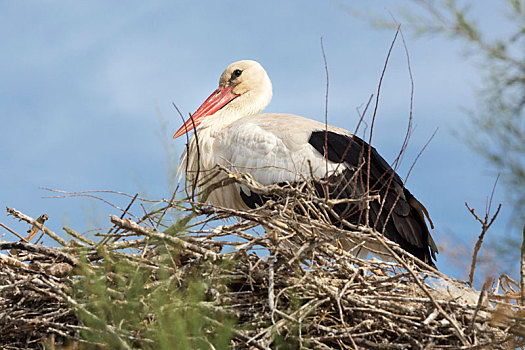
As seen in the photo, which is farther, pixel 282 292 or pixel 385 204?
pixel 385 204

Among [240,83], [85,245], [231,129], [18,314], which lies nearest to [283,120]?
[231,129]

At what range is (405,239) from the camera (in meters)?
4.63

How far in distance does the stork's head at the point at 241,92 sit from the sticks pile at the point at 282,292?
3.05 metres

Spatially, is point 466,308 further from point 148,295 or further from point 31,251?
point 31,251

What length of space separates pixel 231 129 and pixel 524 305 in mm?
2852

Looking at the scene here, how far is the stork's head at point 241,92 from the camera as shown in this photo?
6031 mm

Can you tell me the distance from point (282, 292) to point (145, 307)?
53 centimetres

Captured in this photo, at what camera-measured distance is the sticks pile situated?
2.78 m

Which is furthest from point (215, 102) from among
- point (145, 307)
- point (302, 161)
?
point (145, 307)

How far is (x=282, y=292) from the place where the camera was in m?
2.79

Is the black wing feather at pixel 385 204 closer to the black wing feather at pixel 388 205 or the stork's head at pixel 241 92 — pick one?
the black wing feather at pixel 388 205

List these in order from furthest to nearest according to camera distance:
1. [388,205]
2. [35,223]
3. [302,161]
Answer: [388,205] < [302,161] < [35,223]

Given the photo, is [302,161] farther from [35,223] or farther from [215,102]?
[215,102]

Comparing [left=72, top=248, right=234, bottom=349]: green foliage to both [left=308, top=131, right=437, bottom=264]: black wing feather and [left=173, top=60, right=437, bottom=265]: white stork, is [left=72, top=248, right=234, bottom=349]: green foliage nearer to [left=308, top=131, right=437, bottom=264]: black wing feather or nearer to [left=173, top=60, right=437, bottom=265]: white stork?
[left=173, top=60, right=437, bottom=265]: white stork
